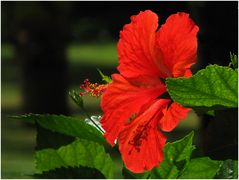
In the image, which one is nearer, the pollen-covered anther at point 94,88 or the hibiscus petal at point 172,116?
the hibiscus petal at point 172,116

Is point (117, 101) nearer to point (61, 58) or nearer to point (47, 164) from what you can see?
point (47, 164)

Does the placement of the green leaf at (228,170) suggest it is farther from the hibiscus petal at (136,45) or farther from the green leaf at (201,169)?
the hibiscus petal at (136,45)

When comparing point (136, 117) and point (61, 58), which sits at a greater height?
point (136, 117)

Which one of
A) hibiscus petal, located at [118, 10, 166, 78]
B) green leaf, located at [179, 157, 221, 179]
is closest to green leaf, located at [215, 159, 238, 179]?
green leaf, located at [179, 157, 221, 179]

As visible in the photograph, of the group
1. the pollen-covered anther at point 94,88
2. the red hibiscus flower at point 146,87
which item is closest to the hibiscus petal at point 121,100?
the red hibiscus flower at point 146,87

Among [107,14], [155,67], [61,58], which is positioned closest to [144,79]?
[155,67]

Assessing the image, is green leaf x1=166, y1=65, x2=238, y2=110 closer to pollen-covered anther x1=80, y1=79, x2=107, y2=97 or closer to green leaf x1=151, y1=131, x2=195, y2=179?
green leaf x1=151, y1=131, x2=195, y2=179
